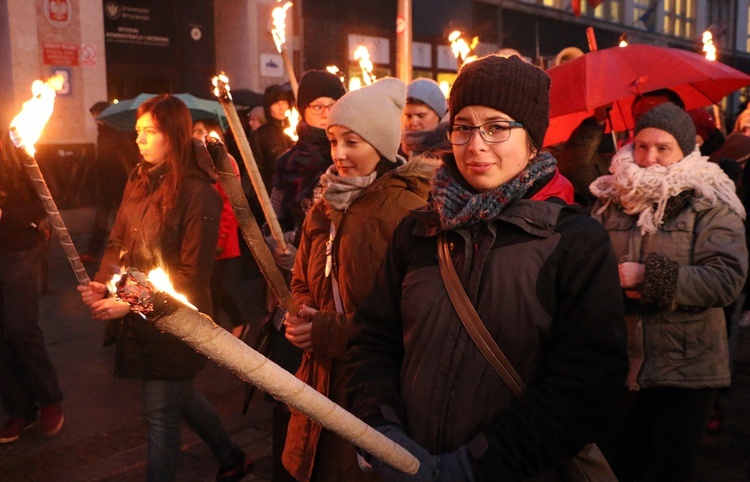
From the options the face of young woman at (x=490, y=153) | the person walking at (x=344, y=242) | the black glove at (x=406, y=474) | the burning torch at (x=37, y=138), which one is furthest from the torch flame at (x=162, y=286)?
the burning torch at (x=37, y=138)

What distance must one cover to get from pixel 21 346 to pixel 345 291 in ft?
10.4

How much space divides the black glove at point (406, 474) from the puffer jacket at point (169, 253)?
200cm

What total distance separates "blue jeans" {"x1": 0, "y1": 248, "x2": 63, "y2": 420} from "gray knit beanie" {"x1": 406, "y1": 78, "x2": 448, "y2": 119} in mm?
2788

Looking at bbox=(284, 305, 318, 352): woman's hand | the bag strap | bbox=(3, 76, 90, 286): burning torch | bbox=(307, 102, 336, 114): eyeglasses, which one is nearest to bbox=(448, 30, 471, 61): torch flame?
bbox=(307, 102, 336, 114): eyeglasses

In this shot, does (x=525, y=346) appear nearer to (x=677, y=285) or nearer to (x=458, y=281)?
(x=458, y=281)

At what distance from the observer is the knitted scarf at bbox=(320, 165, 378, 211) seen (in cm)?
306

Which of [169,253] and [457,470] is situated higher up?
[169,253]

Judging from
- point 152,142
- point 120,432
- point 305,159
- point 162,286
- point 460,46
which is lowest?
point 120,432

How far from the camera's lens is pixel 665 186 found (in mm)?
3477

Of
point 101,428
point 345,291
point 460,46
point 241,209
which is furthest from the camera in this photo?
point 460,46

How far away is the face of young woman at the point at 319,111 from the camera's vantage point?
16.1 feet

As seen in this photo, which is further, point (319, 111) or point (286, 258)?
point (319, 111)

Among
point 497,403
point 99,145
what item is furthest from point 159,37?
point 497,403

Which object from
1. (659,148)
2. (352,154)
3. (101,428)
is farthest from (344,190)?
(101,428)
